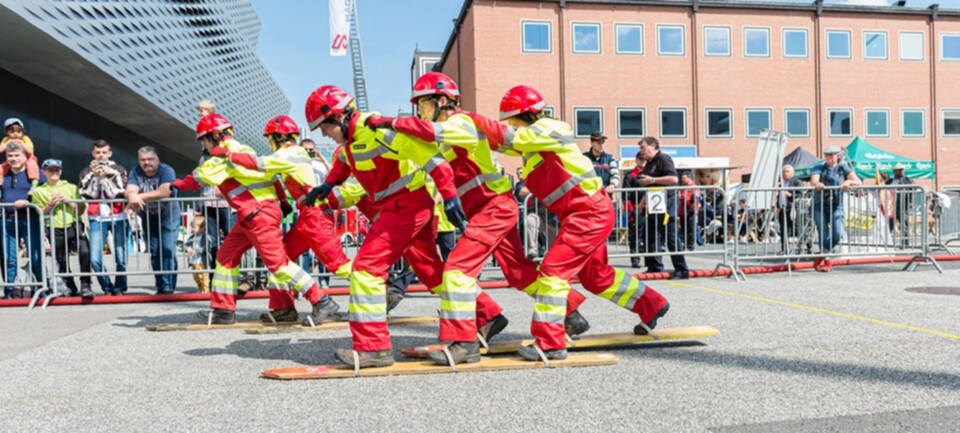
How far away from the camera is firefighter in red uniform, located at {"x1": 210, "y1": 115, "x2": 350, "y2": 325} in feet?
19.0

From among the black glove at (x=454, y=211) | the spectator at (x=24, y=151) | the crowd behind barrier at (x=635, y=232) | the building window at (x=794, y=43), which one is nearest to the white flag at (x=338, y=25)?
the crowd behind barrier at (x=635, y=232)

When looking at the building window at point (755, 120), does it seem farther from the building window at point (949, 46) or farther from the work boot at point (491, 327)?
the work boot at point (491, 327)

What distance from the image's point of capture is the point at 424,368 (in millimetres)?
4094

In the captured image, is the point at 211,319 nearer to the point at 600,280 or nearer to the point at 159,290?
the point at 159,290

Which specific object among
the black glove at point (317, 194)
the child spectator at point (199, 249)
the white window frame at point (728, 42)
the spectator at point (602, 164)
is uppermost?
the white window frame at point (728, 42)

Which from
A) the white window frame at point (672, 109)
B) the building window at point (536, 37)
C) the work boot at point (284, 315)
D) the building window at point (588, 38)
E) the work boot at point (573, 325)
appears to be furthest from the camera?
the white window frame at point (672, 109)

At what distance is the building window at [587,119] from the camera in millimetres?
30469

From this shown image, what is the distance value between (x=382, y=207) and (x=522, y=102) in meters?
1.11

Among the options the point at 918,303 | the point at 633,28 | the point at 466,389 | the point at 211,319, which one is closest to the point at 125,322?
the point at 211,319

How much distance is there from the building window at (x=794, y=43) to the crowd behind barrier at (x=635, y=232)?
2436cm

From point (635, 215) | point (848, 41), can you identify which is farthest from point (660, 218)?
Answer: point (848, 41)

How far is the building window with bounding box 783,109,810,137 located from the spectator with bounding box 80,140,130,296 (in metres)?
31.0

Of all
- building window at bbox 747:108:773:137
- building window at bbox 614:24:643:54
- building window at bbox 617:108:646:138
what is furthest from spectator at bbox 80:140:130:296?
building window at bbox 747:108:773:137

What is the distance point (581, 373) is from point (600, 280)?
0.83m
